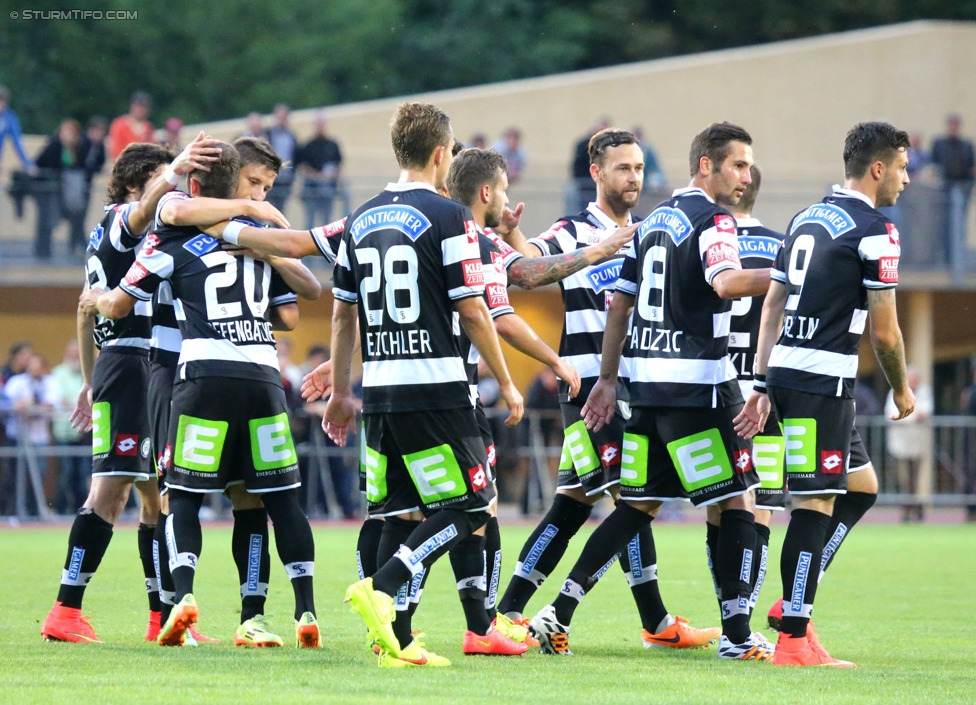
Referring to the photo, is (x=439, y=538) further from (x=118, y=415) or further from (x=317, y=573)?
(x=317, y=573)

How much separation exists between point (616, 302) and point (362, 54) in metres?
33.4

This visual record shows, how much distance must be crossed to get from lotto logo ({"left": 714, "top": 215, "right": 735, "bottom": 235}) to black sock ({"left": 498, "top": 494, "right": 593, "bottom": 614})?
5.51 feet

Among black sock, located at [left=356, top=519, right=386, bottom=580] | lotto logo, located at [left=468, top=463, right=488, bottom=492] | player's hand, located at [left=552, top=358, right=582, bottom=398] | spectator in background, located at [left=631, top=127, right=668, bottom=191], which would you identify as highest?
spectator in background, located at [left=631, top=127, right=668, bottom=191]

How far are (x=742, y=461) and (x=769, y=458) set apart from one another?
116 centimetres

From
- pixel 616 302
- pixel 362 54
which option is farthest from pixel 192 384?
pixel 362 54

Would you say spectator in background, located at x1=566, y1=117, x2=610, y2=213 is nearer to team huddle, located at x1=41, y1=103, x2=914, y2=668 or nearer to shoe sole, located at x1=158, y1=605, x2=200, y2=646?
team huddle, located at x1=41, y1=103, x2=914, y2=668

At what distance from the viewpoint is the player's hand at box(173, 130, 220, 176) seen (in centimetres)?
697

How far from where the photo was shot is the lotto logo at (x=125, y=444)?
7.51m

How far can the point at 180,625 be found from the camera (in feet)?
22.0

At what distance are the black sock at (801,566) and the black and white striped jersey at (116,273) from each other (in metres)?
3.42

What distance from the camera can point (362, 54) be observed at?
3966 centimetres

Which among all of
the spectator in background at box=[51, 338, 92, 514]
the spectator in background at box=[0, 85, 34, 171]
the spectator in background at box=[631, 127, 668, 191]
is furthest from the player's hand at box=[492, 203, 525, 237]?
the spectator in background at box=[0, 85, 34, 171]

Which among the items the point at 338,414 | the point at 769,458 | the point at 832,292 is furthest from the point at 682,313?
the point at 338,414

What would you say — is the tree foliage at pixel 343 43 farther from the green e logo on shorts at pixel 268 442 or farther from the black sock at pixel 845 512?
the black sock at pixel 845 512
